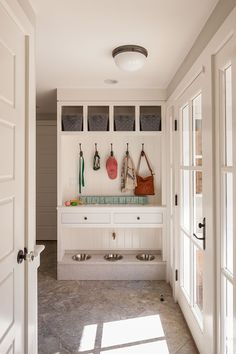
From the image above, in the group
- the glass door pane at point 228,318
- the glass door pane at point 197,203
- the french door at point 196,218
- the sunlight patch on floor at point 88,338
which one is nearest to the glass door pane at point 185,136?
the french door at point 196,218

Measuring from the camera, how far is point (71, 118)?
10.6 feet

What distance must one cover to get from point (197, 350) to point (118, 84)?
2.64m

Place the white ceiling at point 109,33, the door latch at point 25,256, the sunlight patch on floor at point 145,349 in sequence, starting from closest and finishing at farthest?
the door latch at point 25,256
the white ceiling at point 109,33
the sunlight patch on floor at point 145,349

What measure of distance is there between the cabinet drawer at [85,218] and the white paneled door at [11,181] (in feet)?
5.95

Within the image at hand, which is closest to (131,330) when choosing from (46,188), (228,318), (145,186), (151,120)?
(228,318)

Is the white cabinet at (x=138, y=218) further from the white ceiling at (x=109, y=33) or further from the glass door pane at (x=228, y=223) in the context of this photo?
the glass door pane at (x=228, y=223)

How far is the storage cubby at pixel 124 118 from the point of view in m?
3.24

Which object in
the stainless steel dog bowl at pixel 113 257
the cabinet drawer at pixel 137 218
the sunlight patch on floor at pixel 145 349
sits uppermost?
the cabinet drawer at pixel 137 218

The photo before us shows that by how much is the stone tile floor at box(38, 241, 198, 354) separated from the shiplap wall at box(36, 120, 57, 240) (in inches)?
66.0

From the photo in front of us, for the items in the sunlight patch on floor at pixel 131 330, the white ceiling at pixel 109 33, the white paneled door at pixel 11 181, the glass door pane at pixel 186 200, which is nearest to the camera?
the white paneled door at pixel 11 181

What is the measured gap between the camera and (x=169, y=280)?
10.4ft

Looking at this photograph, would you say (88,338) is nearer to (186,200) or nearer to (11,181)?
(186,200)

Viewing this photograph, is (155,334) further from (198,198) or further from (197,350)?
(198,198)

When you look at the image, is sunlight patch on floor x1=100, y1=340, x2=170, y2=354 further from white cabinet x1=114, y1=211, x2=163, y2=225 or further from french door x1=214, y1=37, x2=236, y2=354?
white cabinet x1=114, y1=211, x2=163, y2=225
